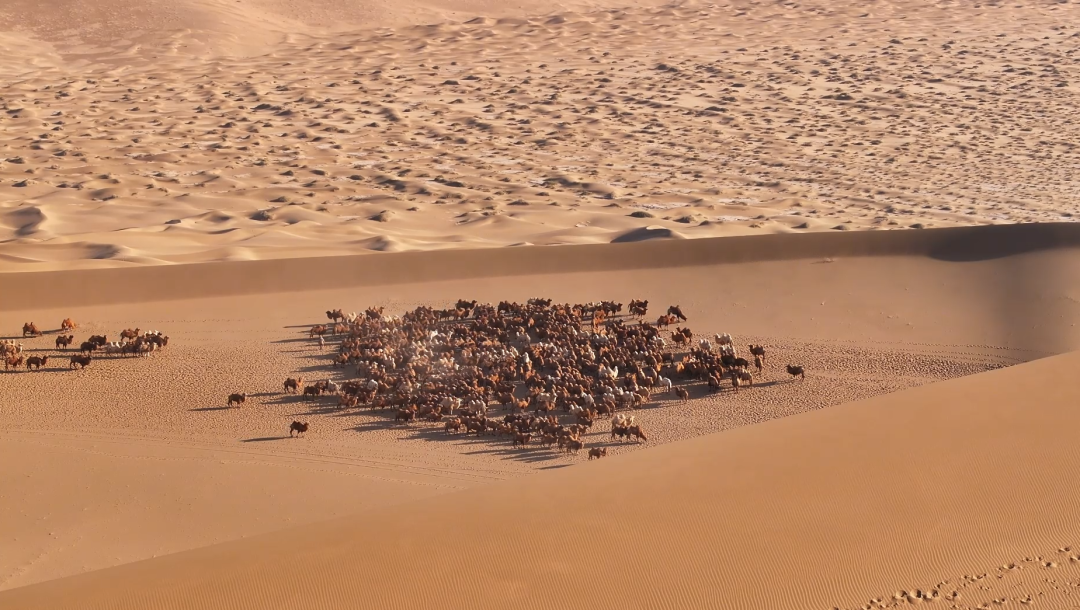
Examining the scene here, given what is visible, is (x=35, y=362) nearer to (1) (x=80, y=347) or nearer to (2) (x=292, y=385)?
(1) (x=80, y=347)

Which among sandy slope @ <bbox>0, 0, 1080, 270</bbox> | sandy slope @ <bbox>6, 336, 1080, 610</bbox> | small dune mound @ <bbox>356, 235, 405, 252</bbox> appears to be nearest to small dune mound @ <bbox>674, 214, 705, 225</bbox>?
sandy slope @ <bbox>0, 0, 1080, 270</bbox>

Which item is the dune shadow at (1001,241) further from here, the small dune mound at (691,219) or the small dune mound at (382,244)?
the small dune mound at (382,244)

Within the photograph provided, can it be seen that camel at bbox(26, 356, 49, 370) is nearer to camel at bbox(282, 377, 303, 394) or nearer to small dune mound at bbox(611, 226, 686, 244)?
camel at bbox(282, 377, 303, 394)

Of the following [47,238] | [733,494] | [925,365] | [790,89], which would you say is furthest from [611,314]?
[790,89]

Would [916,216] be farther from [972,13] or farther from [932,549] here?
[972,13]

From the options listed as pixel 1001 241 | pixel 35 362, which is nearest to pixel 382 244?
pixel 35 362
